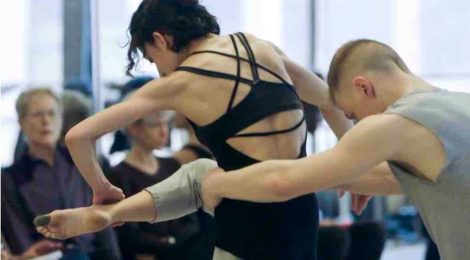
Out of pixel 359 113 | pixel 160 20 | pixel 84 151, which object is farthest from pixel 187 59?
pixel 359 113

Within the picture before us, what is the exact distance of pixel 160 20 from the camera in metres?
2.20

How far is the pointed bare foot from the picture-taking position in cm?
215

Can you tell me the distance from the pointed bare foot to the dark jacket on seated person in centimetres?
79

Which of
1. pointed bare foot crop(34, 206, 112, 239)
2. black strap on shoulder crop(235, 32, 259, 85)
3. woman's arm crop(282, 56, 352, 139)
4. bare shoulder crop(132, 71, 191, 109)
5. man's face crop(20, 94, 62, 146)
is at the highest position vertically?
black strap on shoulder crop(235, 32, 259, 85)

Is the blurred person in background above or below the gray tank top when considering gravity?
below

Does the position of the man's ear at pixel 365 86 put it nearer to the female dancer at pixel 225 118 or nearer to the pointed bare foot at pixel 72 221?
the female dancer at pixel 225 118

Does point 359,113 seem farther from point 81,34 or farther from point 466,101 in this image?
point 81,34

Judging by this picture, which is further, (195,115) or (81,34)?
(81,34)

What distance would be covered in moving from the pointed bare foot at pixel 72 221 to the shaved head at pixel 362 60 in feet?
1.99

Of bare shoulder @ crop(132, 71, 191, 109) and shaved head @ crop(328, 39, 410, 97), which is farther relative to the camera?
bare shoulder @ crop(132, 71, 191, 109)

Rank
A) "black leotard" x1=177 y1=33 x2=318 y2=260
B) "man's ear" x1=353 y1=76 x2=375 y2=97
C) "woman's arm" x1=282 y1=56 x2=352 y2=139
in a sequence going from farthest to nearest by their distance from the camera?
"woman's arm" x1=282 y1=56 x2=352 y2=139 < "black leotard" x1=177 y1=33 x2=318 y2=260 < "man's ear" x1=353 y1=76 x2=375 y2=97

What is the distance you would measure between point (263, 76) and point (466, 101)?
0.50 meters

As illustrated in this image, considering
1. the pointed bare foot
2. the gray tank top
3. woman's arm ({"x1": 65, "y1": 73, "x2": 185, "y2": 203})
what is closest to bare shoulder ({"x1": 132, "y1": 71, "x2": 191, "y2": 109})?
woman's arm ({"x1": 65, "y1": 73, "x2": 185, "y2": 203})

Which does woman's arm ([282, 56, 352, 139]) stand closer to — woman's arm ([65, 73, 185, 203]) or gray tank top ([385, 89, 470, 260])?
woman's arm ([65, 73, 185, 203])
